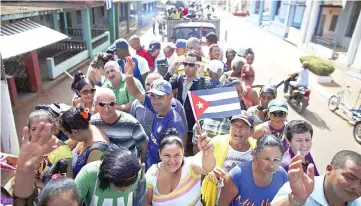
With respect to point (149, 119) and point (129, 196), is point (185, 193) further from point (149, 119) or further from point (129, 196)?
point (149, 119)

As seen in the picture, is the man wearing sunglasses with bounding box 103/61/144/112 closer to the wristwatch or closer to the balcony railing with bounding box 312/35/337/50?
the wristwatch

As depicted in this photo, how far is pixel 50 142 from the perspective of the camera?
71.0 inches

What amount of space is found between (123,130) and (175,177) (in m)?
Result: 0.84

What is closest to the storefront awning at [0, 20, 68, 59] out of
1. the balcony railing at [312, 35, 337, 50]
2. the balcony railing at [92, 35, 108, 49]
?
the balcony railing at [92, 35, 108, 49]

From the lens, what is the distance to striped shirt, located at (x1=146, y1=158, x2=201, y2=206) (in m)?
2.17

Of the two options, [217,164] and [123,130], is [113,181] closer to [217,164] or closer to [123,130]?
[123,130]

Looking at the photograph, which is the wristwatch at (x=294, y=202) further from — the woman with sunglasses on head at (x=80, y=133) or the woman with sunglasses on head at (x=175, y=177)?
the woman with sunglasses on head at (x=80, y=133)

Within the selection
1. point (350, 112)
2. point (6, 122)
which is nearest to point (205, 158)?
point (6, 122)

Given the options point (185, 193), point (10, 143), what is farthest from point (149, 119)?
point (10, 143)

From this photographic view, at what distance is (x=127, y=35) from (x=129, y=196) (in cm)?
1971

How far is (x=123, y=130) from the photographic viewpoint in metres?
2.77

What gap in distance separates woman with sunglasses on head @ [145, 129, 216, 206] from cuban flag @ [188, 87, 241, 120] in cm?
51

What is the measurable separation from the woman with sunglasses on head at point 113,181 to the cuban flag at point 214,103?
91 cm

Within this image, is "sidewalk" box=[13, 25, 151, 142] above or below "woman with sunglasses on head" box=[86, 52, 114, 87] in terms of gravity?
below
